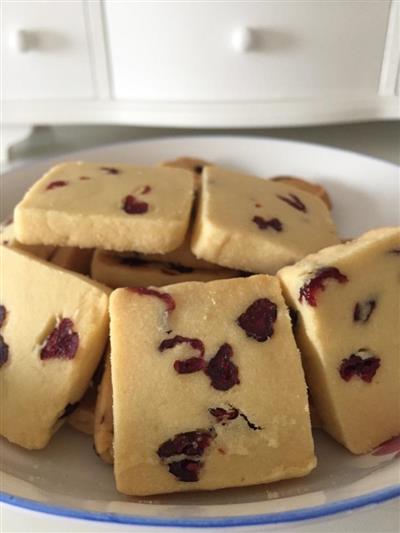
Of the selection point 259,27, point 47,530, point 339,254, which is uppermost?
point 259,27

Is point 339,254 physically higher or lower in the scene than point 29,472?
higher

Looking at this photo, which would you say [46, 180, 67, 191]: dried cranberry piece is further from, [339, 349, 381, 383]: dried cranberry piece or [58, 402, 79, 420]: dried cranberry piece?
[339, 349, 381, 383]: dried cranberry piece

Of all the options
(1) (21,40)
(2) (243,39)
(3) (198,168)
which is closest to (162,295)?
→ (3) (198,168)

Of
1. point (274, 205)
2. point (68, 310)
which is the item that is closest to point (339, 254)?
point (274, 205)

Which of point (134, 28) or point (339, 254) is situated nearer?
point (339, 254)

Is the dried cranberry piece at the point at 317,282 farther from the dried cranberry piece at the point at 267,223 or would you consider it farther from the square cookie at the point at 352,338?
the dried cranberry piece at the point at 267,223

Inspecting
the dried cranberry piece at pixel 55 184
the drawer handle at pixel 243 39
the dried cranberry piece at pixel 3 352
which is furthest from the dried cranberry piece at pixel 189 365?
the drawer handle at pixel 243 39

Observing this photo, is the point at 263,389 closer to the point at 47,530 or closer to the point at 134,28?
the point at 47,530
